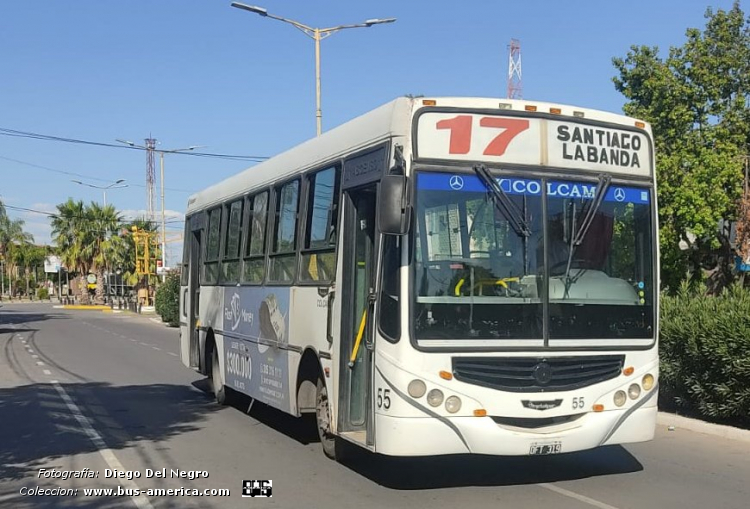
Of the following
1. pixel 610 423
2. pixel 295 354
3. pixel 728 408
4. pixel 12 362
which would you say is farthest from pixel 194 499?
pixel 12 362

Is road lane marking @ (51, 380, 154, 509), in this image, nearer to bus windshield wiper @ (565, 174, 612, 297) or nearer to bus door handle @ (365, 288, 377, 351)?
bus door handle @ (365, 288, 377, 351)

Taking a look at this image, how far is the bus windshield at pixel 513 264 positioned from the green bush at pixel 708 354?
10.6ft

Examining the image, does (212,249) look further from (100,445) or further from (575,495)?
(575,495)

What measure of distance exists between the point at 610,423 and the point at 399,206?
261 cm

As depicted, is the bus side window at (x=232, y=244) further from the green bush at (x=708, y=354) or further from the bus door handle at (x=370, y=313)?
the green bush at (x=708, y=354)

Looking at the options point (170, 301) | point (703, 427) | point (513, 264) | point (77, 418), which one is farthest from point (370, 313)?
point (170, 301)

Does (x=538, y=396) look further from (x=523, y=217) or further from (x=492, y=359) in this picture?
(x=523, y=217)

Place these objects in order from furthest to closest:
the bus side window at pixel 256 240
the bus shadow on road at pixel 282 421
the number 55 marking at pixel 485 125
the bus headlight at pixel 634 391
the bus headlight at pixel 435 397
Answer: the bus side window at pixel 256 240, the bus shadow on road at pixel 282 421, the bus headlight at pixel 634 391, the number 55 marking at pixel 485 125, the bus headlight at pixel 435 397

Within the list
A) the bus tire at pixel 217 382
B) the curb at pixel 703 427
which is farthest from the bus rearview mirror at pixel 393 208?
the bus tire at pixel 217 382

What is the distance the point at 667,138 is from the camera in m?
20.1

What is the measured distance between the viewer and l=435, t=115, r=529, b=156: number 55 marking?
6.75 m

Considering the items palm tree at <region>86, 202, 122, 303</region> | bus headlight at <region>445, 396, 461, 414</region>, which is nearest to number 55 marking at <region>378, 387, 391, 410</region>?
bus headlight at <region>445, 396, 461, 414</region>

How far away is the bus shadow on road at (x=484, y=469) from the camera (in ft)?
24.5

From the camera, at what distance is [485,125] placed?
685 cm
